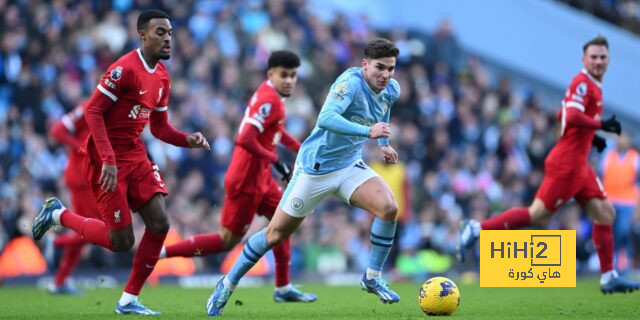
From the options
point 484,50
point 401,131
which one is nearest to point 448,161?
point 401,131

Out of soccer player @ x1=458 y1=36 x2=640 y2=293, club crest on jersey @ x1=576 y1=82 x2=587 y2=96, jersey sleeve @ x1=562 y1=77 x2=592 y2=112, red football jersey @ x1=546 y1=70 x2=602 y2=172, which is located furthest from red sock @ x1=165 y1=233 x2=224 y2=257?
club crest on jersey @ x1=576 y1=82 x2=587 y2=96

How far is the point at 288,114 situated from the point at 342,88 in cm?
1181

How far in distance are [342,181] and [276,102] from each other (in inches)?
89.0

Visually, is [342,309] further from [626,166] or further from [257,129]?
[626,166]

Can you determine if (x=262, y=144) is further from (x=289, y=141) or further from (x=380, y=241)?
(x=380, y=241)

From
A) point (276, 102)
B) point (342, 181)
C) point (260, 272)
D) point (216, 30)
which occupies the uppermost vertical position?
point (216, 30)

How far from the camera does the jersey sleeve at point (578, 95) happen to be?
41.5 ft

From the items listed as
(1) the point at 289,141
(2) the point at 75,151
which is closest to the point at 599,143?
(1) the point at 289,141

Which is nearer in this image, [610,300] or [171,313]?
[171,313]

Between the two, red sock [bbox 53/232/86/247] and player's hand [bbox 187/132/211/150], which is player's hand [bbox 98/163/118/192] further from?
red sock [bbox 53/232/86/247]

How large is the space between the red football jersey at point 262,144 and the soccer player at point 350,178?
1.90 m

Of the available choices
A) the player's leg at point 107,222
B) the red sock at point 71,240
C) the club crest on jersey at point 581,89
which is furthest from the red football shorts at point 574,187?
the red sock at point 71,240

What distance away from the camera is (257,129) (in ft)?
39.4

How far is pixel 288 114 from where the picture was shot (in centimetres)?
2169
